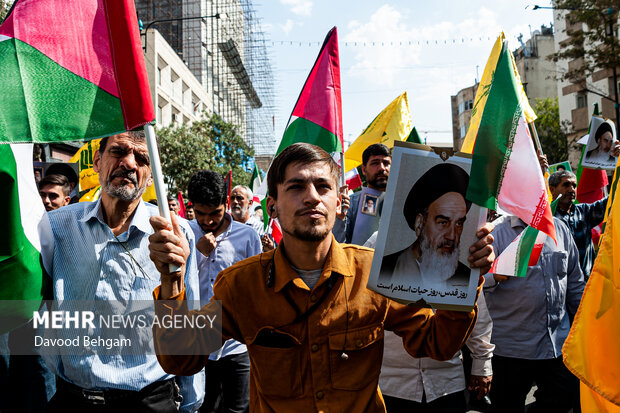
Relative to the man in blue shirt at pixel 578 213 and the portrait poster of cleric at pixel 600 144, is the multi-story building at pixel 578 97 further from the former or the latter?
the man in blue shirt at pixel 578 213

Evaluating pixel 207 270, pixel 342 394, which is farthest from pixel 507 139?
pixel 207 270

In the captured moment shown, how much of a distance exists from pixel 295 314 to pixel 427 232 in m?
0.63

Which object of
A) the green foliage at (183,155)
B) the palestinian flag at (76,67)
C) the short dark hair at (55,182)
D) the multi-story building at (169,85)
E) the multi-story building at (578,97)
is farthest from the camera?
the multi-story building at (169,85)

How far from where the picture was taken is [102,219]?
289 centimetres

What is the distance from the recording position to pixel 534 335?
4.07 metres

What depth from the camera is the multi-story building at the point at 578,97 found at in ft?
93.4

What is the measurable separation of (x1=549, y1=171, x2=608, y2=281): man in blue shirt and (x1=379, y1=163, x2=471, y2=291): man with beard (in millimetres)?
4031

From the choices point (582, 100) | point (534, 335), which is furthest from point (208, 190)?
point (582, 100)

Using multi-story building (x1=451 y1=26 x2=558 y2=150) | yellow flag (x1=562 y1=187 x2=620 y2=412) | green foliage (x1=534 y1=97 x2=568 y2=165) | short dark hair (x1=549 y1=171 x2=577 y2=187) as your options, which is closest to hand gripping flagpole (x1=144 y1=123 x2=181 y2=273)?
yellow flag (x1=562 y1=187 x2=620 y2=412)

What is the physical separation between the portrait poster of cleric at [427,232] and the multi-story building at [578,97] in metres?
29.3

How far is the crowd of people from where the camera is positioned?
208 cm

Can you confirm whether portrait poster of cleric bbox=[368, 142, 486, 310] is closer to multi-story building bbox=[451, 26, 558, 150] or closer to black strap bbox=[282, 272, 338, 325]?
black strap bbox=[282, 272, 338, 325]

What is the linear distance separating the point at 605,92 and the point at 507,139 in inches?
1209

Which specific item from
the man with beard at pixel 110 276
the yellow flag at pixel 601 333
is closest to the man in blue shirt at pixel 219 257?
the man with beard at pixel 110 276
